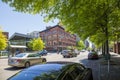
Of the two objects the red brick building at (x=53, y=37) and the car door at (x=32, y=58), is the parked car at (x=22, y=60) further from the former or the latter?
the red brick building at (x=53, y=37)

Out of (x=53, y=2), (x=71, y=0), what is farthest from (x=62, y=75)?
(x=53, y=2)

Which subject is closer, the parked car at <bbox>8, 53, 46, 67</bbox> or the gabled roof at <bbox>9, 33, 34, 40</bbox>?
the parked car at <bbox>8, 53, 46, 67</bbox>

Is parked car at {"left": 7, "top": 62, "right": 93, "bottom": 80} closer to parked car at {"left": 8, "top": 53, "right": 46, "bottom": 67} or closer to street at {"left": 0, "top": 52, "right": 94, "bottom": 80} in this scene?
street at {"left": 0, "top": 52, "right": 94, "bottom": 80}

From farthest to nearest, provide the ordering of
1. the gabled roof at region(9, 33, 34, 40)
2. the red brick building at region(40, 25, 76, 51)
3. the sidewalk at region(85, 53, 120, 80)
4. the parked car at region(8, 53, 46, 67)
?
the red brick building at region(40, 25, 76, 51)
the gabled roof at region(9, 33, 34, 40)
the parked car at region(8, 53, 46, 67)
the sidewalk at region(85, 53, 120, 80)

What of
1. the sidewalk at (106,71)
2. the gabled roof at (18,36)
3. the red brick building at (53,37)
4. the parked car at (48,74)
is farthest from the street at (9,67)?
the red brick building at (53,37)

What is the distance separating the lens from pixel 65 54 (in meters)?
42.3

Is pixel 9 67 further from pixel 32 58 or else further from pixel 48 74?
pixel 48 74

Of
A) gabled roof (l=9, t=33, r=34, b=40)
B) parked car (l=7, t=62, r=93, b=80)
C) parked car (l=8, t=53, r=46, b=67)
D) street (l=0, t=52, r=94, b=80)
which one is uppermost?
gabled roof (l=9, t=33, r=34, b=40)

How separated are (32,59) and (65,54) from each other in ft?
70.4

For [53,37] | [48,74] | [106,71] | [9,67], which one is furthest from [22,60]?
[53,37]

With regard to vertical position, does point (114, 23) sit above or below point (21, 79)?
above

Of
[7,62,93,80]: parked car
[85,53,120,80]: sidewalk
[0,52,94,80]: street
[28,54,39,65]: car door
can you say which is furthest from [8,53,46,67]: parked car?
[7,62,93,80]: parked car

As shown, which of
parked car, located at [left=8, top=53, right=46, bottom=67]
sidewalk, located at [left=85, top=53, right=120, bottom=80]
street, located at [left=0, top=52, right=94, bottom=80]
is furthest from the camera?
parked car, located at [left=8, top=53, right=46, bottom=67]

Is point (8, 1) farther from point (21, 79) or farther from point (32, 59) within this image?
point (32, 59)
